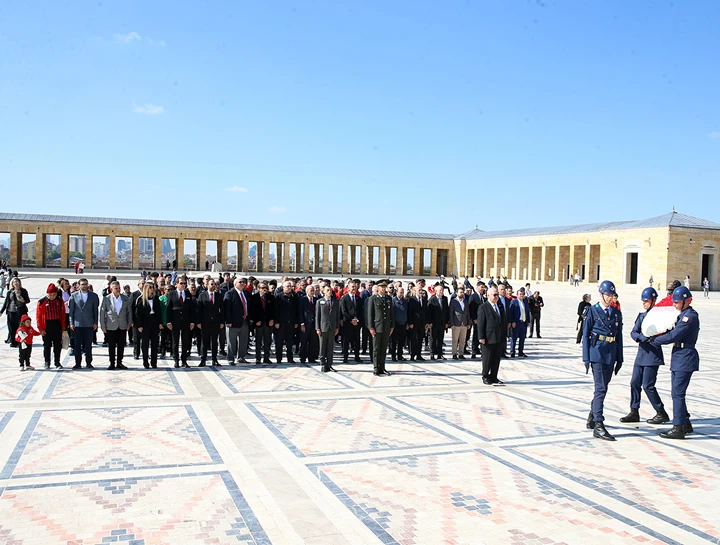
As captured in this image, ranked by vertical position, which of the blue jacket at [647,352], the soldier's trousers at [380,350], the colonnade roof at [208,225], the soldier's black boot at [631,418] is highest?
the colonnade roof at [208,225]

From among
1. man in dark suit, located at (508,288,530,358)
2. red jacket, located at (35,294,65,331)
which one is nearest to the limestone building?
man in dark suit, located at (508,288,530,358)

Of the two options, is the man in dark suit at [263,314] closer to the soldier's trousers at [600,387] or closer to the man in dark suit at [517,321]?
the man in dark suit at [517,321]

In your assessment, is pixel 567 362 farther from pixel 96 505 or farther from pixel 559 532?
pixel 96 505

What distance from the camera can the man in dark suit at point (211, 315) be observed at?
458 inches

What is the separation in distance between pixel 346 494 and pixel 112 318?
757cm

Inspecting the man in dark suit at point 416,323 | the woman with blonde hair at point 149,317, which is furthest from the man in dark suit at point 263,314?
the man in dark suit at point 416,323

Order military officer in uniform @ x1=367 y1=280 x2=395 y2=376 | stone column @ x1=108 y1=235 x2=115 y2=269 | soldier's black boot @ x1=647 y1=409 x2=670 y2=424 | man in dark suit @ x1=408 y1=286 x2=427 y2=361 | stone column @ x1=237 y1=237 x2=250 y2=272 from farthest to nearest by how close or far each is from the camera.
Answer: stone column @ x1=237 y1=237 x2=250 y2=272 < stone column @ x1=108 y1=235 x2=115 y2=269 < man in dark suit @ x1=408 y1=286 x2=427 y2=361 < military officer in uniform @ x1=367 y1=280 x2=395 y2=376 < soldier's black boot @ x1=647 y1=409 x2=670 y2=424

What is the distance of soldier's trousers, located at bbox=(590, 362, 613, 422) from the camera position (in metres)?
7.00

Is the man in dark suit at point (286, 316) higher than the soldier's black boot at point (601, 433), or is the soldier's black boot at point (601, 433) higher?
the man in dark suit at point (286, 316)

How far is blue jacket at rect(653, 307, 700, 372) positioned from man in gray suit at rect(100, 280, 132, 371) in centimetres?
903

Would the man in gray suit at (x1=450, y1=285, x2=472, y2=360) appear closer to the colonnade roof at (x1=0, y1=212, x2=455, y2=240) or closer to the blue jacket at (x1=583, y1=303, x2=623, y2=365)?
the blue jacket at (x1=583, y1=303, x2=623, y2=365)

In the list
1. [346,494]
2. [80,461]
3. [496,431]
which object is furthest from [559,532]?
[80,461]

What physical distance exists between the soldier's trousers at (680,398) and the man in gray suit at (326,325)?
19.6ft

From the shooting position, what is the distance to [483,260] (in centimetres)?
6300
